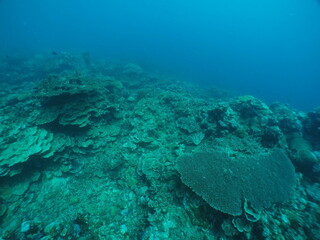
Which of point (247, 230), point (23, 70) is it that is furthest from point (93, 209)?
point (23, 70)

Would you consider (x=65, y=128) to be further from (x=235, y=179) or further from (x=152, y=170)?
(x=235, y=179)

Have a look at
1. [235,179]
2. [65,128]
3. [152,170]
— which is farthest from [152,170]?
[65,128]

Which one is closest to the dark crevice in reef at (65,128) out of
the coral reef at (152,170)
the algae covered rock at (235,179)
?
the coral reef at (152,170)

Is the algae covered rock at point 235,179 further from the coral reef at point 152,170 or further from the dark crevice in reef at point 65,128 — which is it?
the dark crevice in reef at point 65,128

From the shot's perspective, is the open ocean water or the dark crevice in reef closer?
the open ocean water

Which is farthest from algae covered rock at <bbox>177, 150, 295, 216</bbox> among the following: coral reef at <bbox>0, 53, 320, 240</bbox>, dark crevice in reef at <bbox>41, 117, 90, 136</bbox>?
dark crevice in reef at <bbox>41, 117, 90, 136</bbox>

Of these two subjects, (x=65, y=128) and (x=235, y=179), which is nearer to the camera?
(x=235, y=179)

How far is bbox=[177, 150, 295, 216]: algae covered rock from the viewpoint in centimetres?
378

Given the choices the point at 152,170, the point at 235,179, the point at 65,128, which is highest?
the point at 235,179

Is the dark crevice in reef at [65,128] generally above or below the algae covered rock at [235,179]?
below

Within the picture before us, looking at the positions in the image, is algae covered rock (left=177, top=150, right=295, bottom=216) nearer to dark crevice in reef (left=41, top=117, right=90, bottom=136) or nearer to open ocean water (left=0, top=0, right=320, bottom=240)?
open ocean water (left=0, top=0, right=320, bottom=240)

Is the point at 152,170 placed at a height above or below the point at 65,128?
above

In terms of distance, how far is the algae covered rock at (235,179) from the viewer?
149 inches

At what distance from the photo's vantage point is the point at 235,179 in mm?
4211
